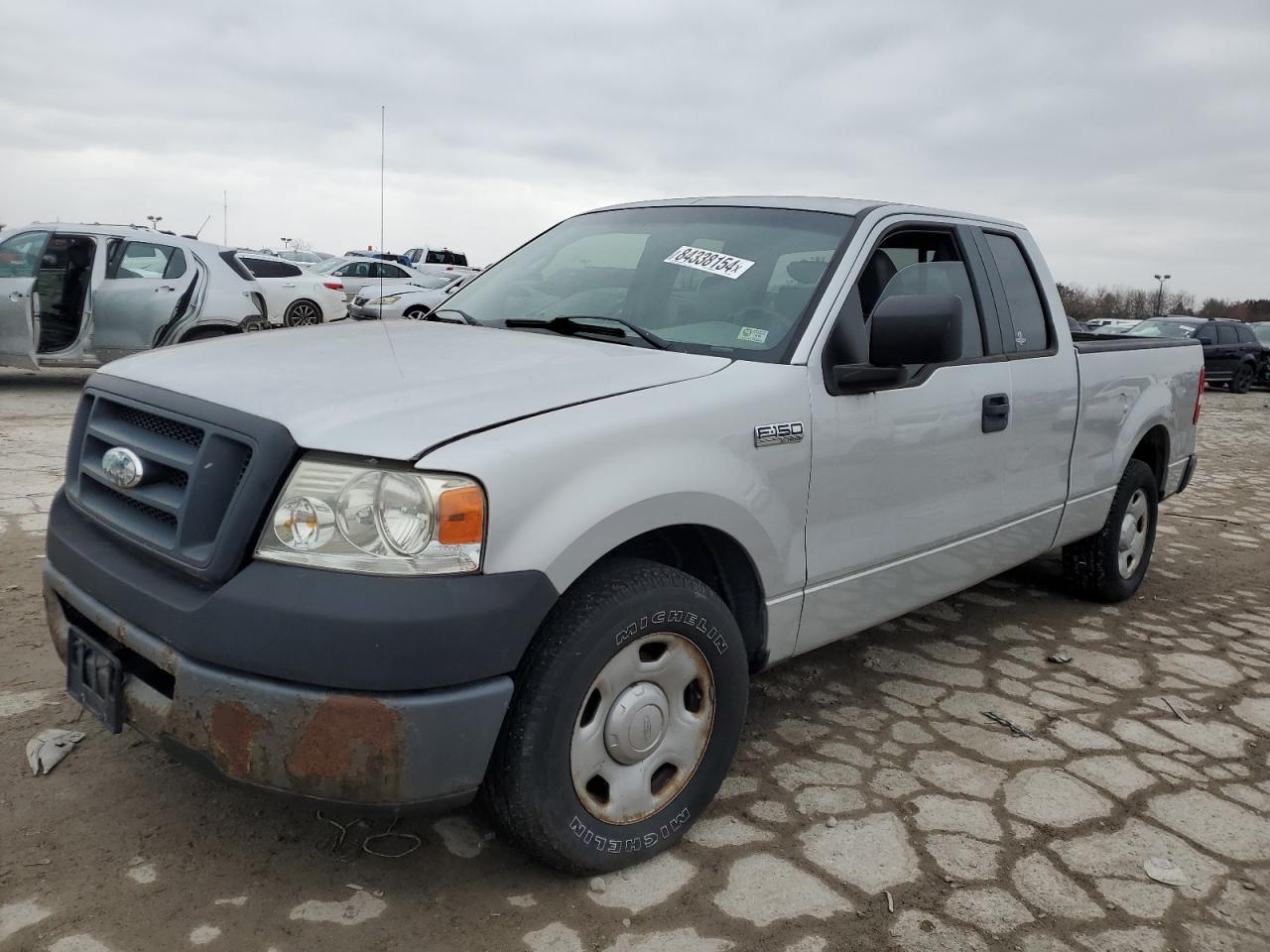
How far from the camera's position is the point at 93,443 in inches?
105

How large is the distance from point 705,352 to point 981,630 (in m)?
→ 2.45

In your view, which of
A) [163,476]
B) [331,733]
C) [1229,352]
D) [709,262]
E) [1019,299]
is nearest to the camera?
[331,733]

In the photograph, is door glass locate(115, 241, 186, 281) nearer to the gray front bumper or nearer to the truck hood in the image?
the truck hood

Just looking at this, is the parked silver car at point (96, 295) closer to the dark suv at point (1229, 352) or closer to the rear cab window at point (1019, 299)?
the rear cab window at point (1019, 299)

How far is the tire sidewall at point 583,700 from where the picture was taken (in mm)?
2232

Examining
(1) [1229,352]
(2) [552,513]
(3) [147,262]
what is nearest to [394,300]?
(3) [147,262]

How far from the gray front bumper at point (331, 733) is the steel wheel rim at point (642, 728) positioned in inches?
10.9

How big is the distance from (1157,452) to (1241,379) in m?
19.5

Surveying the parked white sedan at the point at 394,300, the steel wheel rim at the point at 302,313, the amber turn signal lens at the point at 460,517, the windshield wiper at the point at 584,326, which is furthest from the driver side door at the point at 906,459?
the steel wheel rim at the point at 302,313

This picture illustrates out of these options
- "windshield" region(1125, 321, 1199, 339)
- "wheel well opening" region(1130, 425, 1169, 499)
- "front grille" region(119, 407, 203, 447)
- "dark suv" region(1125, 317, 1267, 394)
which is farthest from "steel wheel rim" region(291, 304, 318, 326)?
"dark suv" region(1125, 317, 1267, 394)

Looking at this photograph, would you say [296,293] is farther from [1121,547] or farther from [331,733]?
[331,733]

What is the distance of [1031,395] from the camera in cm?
387

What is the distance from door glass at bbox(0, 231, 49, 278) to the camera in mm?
10031

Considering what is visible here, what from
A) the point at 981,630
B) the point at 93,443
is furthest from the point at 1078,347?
the point at 93,443
